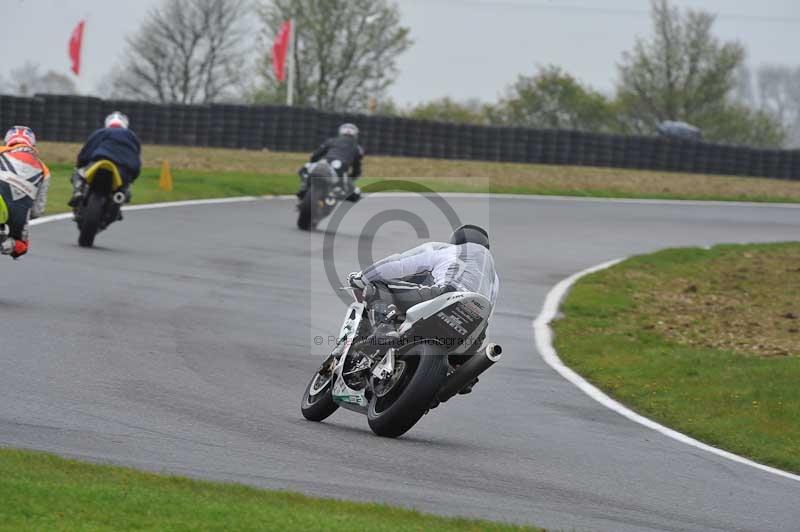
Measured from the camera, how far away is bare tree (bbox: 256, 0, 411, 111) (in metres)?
58.9

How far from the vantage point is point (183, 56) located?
2564 inches

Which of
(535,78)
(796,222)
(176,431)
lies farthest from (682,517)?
(535,78)

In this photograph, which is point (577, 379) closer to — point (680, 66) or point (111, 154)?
point (111, 154)

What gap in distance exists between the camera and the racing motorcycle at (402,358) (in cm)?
802

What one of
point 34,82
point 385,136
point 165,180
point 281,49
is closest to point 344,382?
point 165,180

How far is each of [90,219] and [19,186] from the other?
479 centimetres

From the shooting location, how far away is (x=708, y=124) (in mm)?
63969

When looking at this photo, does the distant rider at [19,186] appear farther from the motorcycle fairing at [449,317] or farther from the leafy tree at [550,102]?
the leafy tree at [550,102]

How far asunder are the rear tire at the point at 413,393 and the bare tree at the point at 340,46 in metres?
50.9

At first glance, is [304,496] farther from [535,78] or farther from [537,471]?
[535,78]

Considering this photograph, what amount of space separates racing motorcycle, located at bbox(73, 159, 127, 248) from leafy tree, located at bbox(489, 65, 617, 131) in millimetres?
53645

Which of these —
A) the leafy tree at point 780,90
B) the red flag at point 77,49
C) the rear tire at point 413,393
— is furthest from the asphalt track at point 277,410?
the leafy tree at point 780,90

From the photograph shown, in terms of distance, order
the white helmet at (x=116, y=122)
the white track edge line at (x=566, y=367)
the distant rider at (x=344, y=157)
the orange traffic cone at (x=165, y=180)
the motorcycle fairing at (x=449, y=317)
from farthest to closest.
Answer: the orange traffic cone at (x=165, y=180), the distant rider at (x=344, y=157), the white helmet at (x=116, y=122), the white track edge line at (x=566, y=367), the motorcycle fairing at (x=449, y=317)

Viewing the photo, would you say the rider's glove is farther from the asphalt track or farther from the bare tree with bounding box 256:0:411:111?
the bare tree with bounding box 256:0:411:111
